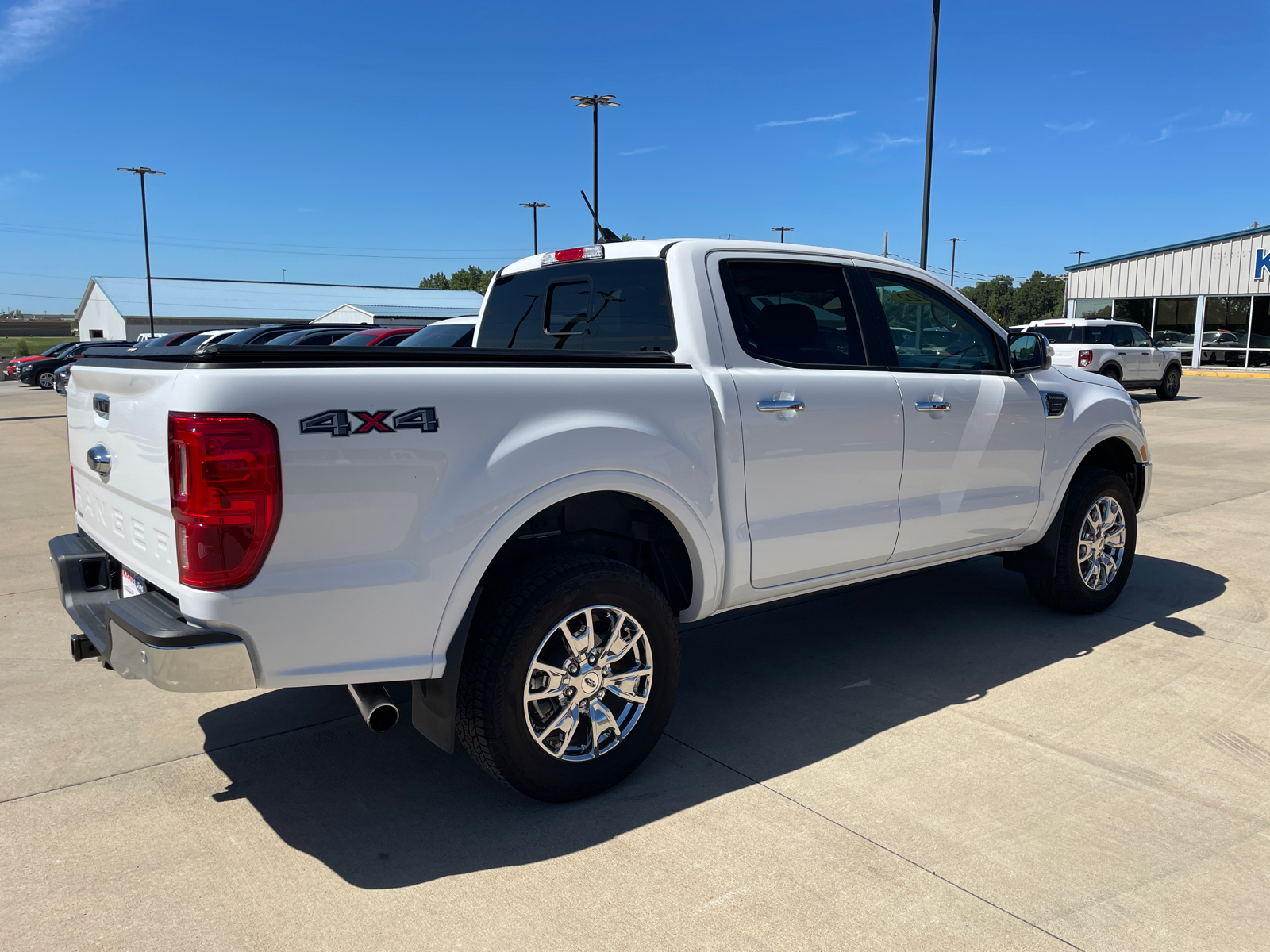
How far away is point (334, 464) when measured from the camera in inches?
109

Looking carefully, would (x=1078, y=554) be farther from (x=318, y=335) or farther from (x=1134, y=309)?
(x=1134, y=309)

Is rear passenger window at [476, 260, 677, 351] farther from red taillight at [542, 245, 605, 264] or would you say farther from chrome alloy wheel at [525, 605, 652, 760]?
chrome alloy wheel at [525, 605, 652, 760]

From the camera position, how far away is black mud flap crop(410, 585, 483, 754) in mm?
3127

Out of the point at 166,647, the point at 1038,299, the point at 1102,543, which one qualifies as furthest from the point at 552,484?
the point at 1038,299

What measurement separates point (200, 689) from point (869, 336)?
304 centimetres

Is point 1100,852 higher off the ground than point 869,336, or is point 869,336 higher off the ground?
point 869,336

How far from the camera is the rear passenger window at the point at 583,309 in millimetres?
4027

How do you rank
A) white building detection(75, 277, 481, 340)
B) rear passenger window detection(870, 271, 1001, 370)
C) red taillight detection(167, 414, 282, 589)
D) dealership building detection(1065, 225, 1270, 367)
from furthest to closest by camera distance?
white building detection(75, 277, 481, 340)
dealership building detection(1065, 225, 1270, 367)
rear passenger window detection(870, 271, 1001, 370)
red taillight detection(167, 414, 282, 589)

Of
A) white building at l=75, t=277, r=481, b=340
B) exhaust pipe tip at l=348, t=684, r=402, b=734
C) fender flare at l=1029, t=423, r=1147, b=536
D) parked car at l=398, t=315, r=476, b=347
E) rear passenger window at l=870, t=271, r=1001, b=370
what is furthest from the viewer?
white building at l=75, t=277, r=481, b=340

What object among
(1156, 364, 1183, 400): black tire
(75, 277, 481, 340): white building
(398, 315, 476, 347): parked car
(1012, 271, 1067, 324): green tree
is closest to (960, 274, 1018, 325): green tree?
(1012, 271, 1067, 324): green tree

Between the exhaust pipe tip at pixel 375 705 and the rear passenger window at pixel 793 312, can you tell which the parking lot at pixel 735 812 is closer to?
the exhaust pipe tip at pixel 375 705

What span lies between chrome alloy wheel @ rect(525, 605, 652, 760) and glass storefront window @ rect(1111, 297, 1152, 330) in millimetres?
37822

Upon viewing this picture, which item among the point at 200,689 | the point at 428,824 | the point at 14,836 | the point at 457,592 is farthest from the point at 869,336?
the point at 14,836

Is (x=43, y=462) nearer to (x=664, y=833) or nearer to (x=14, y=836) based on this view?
(x=14, y=836)
